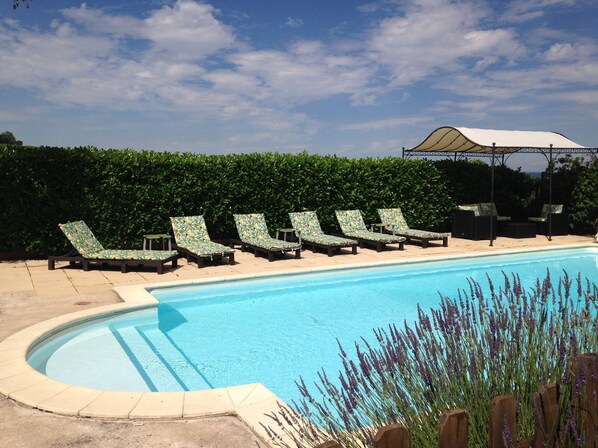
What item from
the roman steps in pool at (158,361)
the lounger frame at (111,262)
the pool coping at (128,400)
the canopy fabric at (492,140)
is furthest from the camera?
the canopy fabric at (492,140)

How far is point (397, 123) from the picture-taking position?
2275 cm

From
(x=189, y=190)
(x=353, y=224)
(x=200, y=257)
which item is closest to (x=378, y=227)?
(x=353, y=224)

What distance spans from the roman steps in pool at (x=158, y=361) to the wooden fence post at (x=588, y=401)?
4.45 m

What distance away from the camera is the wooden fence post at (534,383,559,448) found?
2.15 m

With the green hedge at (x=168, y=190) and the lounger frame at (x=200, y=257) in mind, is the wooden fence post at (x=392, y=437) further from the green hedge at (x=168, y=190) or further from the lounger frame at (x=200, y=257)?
the green hedge at (x=168, y=190)

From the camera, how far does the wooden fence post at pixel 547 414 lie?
2154 mm

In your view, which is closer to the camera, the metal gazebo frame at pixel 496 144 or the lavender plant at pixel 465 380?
the lavender plant at pixel 465 380

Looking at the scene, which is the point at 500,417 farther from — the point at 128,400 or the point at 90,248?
the point at 90,248

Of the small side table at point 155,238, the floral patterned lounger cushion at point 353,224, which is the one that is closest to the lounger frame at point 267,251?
the small side table at point 155,238

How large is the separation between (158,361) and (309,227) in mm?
7996

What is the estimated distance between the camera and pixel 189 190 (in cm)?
1332

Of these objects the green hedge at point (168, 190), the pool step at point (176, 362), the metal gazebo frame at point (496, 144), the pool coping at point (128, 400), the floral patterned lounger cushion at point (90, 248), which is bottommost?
the pool step at point (176, 362)

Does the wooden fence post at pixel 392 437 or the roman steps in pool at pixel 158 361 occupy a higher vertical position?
the wooden fence post at pixel 392 437

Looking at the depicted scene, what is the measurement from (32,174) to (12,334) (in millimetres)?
6368
